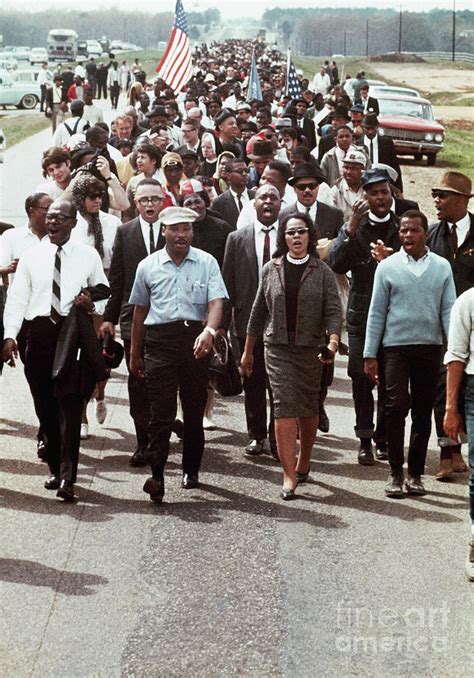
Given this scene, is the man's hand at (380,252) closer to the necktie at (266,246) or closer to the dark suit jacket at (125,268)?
the necktie at (266,246)

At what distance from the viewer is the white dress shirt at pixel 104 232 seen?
10.9 meters

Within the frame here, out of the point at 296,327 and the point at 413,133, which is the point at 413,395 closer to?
the point at 296,327

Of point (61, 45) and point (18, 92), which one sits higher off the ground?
point (18, 92)

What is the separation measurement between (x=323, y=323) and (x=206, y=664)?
11.5 ft

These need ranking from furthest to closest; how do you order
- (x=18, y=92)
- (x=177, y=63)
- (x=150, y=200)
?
1. (x=18, y=92)
2. (x=177, y=63)
3. (x=150, y=200)

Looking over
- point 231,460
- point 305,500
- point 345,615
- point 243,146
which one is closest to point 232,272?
point 231,460

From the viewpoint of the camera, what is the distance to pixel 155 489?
29.7 ft

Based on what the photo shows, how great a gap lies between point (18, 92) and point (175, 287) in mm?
53266

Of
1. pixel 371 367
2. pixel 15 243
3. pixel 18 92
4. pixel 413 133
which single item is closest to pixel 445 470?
pixel 371 367

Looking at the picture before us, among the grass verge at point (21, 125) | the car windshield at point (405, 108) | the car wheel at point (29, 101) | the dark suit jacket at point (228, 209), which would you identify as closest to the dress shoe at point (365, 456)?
the dark suit jacket at point (228, 209)

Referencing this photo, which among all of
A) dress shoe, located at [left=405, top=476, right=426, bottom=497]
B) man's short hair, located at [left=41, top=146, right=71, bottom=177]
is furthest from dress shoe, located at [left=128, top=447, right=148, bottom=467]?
man's short hair, located at [left=41, top=146, right=71, bottom=177]

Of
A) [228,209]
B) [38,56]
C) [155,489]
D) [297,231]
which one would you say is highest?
[297,231]

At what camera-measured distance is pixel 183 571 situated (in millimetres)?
7711

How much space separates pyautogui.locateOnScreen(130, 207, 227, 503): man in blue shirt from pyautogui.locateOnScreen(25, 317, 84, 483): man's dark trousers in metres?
0.49
